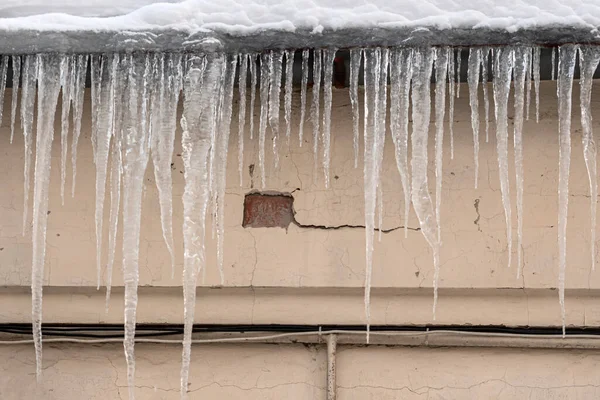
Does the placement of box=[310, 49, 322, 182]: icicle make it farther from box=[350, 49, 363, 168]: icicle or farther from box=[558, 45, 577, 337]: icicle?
box=[558, 45, 577, 337]: icicle

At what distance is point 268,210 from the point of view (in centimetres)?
254

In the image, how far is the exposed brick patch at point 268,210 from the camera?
99.7 inches

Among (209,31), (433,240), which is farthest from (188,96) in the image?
(433,240)

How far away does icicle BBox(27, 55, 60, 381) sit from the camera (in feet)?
7.00

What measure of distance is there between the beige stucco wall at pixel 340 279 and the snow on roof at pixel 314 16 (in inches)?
23.1

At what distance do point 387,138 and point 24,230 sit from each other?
129 cm

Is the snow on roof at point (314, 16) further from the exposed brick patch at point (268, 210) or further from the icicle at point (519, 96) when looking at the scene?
the exposed brick patch at point (268, 210)

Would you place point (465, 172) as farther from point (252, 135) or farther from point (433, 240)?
point (252, 135)

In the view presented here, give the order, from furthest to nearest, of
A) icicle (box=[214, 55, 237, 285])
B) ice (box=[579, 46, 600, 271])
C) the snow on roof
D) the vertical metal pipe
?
the vertical metal pipe → icicle (box=[214, 55, 237, 285]) → ice (box=[579, 46, 600, 271]) → the snow on roof

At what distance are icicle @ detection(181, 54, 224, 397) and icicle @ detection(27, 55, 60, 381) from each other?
0.40 m

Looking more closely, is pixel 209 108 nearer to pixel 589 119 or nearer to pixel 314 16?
pixel 314 16

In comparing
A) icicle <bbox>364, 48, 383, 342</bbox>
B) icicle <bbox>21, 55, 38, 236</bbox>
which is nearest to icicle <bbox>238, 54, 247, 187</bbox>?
icicle <bbox>364, 48, 383, 342</bbox>

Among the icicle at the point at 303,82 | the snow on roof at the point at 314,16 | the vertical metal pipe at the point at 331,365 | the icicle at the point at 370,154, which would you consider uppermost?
the snow on roof at the point at 314,16

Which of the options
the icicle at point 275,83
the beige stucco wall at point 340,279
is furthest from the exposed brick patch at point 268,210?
the icicle at point 275,83
